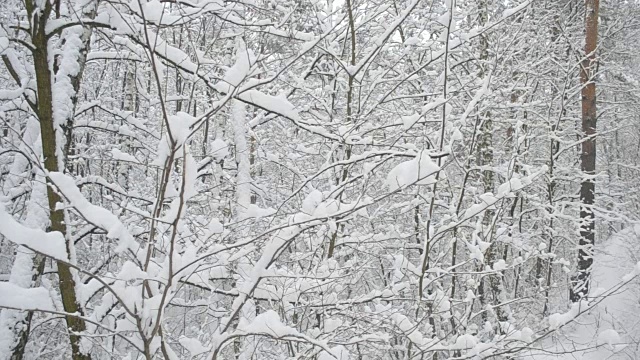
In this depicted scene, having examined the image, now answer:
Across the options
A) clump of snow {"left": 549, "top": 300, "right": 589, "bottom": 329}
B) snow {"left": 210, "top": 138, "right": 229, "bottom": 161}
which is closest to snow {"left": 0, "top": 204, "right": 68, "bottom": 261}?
snow {"left": 210, "top": 138, "right": 229, "bottom": 161}

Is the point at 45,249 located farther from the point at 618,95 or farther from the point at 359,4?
the point at 618,95

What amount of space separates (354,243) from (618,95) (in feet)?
51.1

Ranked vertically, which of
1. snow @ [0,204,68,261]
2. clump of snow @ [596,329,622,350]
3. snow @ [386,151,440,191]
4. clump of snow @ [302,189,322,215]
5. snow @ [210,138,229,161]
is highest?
snow @ [210,138,229,161]

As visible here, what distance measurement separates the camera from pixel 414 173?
73.0 inches

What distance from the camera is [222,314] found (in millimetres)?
2732

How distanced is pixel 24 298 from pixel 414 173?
4.57 feet

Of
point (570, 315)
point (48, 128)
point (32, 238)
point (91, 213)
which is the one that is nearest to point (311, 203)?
point (91, 213)

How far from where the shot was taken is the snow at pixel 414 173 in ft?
5.99

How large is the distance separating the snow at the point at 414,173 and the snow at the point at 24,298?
1.25 metres

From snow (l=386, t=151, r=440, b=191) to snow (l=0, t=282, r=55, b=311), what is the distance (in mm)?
1254

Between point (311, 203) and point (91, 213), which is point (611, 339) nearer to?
point (311, 203)

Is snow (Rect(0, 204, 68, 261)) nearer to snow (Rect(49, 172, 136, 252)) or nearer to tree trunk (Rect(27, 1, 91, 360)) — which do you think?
snow (Rect(49, 172, 136, 252))

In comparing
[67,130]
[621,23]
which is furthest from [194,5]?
[621,23]

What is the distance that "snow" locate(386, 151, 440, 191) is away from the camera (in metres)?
1.83
